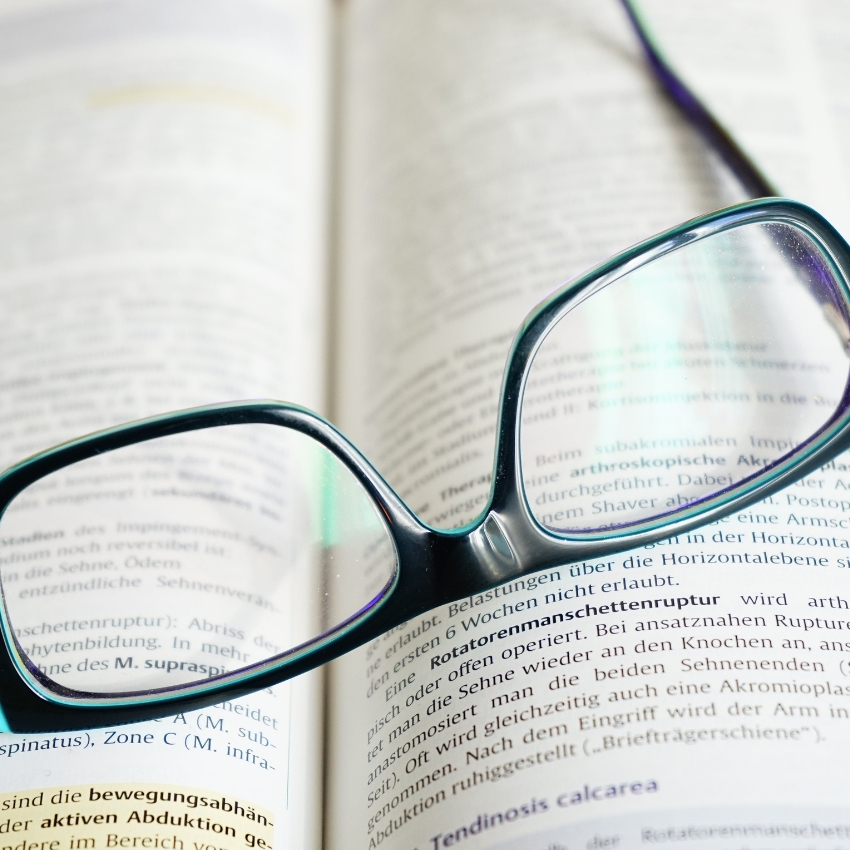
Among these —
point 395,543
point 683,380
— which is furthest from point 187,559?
point 683,380

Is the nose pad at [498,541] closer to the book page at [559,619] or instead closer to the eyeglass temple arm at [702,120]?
the book page at [559,619]

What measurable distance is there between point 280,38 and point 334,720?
58 centimetres

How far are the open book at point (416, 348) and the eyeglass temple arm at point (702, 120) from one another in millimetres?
13

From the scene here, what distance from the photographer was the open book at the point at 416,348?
346 mm

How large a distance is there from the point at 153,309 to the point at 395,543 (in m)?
0.27

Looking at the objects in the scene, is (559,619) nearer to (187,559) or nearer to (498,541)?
(498,541)

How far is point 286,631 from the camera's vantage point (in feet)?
1.39

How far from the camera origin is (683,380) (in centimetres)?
45

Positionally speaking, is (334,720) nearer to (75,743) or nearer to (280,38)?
(75,743)

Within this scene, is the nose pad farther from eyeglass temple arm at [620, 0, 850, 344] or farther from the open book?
eyeglass temple arm at [620, 0, 850, 344]

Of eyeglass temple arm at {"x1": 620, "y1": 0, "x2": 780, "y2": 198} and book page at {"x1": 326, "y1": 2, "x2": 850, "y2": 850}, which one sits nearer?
book page at {"x1": 326, "y1": 2, "x2": 850, "y2": 850}

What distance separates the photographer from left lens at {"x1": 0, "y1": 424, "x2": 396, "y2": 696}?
40cm

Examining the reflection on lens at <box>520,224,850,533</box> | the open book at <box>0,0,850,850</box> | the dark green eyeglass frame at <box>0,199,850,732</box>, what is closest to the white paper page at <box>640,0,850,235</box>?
the open book at <box>0,0,850,850</box>

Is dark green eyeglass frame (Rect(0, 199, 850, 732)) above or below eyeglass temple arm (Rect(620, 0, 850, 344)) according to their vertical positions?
below
